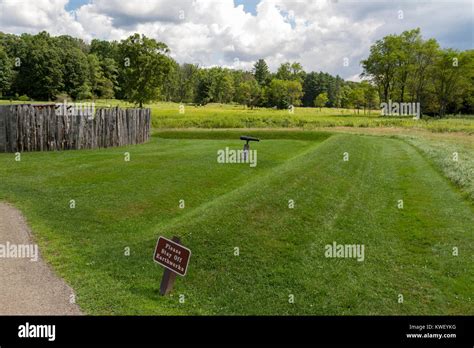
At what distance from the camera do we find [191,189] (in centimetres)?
1539

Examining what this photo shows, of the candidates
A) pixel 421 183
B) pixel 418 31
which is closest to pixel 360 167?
pixel 421 183

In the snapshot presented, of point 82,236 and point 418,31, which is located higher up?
point 418,31

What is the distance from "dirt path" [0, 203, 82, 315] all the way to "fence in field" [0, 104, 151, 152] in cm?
1447

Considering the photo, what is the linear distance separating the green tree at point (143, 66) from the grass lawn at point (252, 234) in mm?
34344

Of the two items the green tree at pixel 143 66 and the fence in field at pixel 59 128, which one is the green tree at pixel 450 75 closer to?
the green tree at pixel 143 66

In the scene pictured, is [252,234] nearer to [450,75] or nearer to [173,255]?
[173,255]

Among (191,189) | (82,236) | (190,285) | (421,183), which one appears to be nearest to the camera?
(190,285)

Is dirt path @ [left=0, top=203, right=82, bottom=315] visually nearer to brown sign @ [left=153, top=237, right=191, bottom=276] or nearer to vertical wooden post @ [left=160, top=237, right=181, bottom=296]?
vertical wooden post @ [left=160, top=237, right=181, bottom=296]

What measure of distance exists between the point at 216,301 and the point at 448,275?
205 inches

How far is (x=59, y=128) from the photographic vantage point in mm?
24406

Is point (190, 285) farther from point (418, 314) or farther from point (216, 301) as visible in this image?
point (418, 314)

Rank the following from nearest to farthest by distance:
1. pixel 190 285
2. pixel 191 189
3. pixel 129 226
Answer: pixel 190 285, pixel 129 226, pixel 191 189

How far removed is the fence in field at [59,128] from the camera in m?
22.8

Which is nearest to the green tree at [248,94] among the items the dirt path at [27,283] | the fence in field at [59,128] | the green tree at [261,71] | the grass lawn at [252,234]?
the green tree at [261,71]
